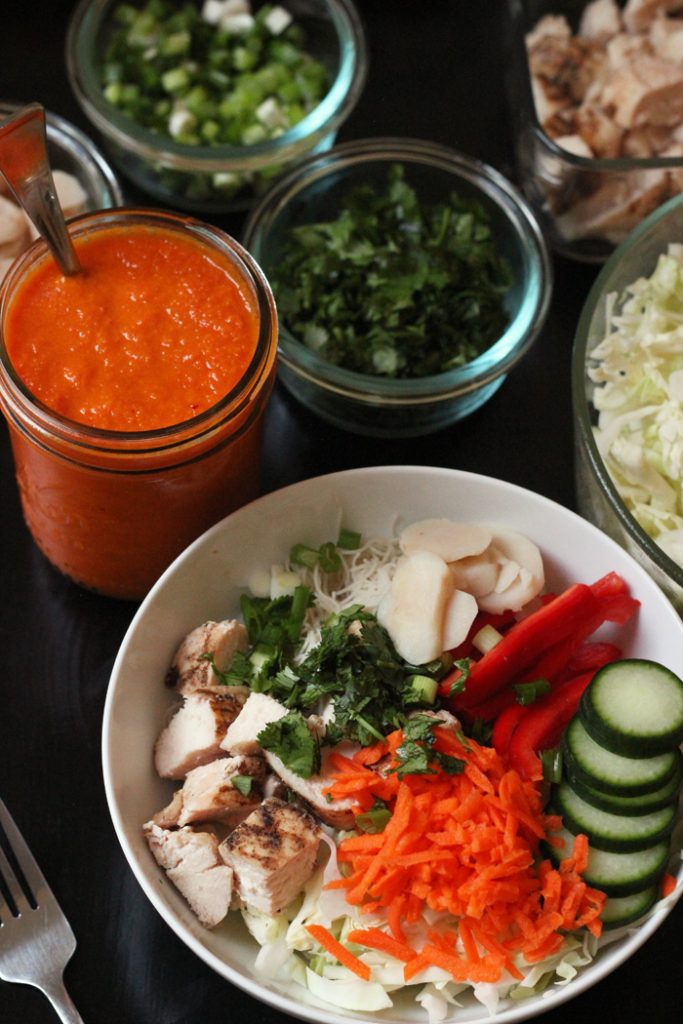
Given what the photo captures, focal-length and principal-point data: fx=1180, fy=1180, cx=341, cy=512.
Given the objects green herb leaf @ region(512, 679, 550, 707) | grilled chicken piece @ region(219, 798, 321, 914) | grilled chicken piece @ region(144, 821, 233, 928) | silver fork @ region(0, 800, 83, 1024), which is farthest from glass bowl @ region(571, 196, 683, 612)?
silver fork @ region(0, 800, 83, 1024)

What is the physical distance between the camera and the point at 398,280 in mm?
2285

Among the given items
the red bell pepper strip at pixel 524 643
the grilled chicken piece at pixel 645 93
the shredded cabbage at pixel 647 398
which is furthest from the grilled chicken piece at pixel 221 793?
the grilled chicken piece at pixel 645 93

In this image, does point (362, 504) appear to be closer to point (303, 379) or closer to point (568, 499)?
point (303, 379)

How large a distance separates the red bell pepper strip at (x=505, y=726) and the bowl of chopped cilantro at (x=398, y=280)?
23.3 inches

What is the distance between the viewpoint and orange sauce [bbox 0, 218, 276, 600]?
68.9 inches

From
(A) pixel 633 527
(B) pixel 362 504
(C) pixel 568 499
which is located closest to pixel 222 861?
(B) pixel 362 504

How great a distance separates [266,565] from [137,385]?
426 millimetres

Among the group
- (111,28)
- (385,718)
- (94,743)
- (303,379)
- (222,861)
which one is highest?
(111,28)

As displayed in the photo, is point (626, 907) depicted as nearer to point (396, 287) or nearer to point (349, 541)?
point (349, 541)

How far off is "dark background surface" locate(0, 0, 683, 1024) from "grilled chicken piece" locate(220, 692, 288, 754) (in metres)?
0.32

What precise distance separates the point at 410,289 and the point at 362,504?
1.53 feet

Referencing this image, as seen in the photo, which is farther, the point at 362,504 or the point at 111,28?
the point at 111,28

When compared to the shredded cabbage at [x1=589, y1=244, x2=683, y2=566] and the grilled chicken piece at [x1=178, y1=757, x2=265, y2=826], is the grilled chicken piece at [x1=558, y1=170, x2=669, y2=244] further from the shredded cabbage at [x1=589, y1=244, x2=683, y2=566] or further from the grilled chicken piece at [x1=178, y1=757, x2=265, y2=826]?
the grilled chicken piece at [x1=178, y1=757, x2=265, y2=826]

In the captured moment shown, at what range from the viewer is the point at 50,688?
2078mm
